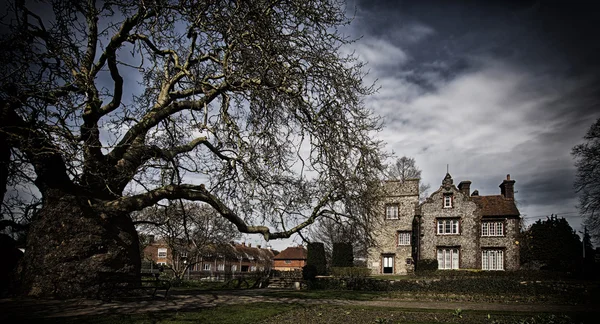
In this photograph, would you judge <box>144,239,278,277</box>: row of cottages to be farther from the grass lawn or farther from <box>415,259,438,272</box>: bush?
the grass lawn

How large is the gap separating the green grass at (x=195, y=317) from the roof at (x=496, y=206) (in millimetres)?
32913

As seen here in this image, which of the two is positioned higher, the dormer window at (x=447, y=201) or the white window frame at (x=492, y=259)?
the dormer window at (x=447, y=201)

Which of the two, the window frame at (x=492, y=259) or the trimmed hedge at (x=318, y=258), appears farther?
the window frame at (x=492, y=259)

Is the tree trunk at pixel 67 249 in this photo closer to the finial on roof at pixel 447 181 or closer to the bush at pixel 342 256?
the bush at pixel 342 256

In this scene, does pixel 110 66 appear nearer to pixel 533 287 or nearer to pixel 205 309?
pixel 205 309

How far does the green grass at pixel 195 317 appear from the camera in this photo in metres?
8.14

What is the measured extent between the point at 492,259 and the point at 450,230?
455 cm

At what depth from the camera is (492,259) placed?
124 ft

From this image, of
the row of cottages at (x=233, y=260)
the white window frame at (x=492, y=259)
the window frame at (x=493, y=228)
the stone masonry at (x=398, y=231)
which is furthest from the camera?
the row of cottages at (x=233, y=260)

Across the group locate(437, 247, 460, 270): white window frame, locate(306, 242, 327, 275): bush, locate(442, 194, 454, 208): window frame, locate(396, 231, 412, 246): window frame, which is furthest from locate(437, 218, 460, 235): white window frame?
locate(306, 242, 327, 275): bush

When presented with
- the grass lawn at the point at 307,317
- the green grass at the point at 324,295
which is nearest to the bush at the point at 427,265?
the green grass at the point at 324,295

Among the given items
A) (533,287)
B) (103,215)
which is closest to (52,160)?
(103,215)

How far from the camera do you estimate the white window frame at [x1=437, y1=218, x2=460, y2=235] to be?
39031mm

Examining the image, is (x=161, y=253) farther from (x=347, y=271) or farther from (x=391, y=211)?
(x=347, y=271)
